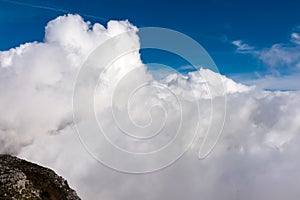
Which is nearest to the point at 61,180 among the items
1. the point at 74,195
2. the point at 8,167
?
the point at 74,195

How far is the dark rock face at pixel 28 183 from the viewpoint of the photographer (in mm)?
114062

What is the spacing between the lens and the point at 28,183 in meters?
120

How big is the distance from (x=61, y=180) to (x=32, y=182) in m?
13.9

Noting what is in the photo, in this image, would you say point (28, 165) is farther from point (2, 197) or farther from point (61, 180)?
point (2, 197)

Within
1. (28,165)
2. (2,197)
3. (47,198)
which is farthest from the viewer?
(28,165)

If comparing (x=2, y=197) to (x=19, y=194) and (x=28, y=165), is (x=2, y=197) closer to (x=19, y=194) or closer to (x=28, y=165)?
(x=19, y=194)

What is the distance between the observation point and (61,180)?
135m

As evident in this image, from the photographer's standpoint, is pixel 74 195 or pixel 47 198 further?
pixel 74 195

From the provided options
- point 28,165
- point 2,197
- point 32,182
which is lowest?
point 2,197

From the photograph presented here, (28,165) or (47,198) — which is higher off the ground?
(28,165)

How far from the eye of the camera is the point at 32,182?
4808 inches

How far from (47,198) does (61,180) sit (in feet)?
47.2

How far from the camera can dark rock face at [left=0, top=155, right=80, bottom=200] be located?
114m

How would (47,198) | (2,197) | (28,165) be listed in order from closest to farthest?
1. (2,197)
2. (47,198)
3. (28,165)
